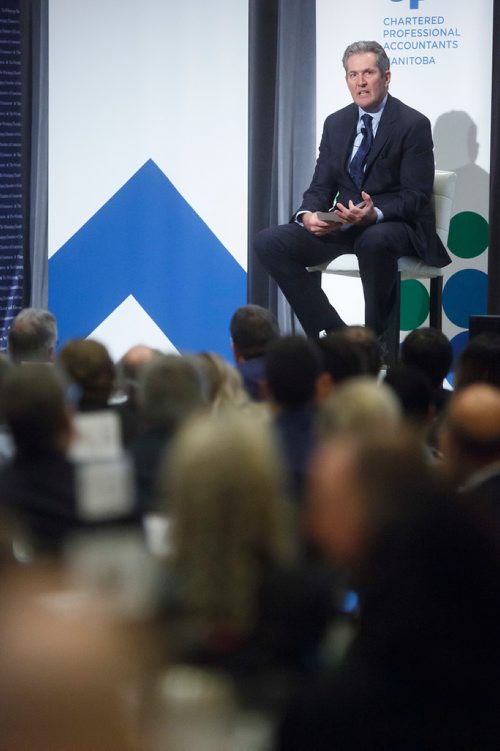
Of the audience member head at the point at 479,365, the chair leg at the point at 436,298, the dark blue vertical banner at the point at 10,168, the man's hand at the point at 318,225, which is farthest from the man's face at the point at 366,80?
the dark blue vertical banner at the point at 10,168

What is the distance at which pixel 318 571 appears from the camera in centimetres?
148

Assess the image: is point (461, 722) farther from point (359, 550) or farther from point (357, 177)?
point (357, 177)

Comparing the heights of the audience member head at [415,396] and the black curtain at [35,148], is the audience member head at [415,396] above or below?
below

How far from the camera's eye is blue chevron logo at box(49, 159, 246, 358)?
6.06m

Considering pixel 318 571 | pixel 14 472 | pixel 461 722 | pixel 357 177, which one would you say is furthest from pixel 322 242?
pixel 461 722

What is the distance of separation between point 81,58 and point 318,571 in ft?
16.8

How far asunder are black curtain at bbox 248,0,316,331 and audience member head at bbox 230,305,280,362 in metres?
2.28

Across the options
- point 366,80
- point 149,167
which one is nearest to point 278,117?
point 149,167

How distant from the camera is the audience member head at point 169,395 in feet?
6.86

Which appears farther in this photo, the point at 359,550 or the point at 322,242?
the point at 322,242

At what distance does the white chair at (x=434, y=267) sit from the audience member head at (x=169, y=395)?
101 inches

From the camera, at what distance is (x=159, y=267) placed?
240 inches

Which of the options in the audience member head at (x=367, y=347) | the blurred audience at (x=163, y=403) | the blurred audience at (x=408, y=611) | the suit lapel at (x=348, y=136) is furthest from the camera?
the suit lapel at (x=348, y=136)

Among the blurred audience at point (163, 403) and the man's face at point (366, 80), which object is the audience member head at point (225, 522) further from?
the man's face at point (366, 80)
